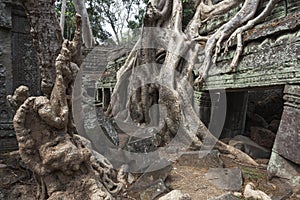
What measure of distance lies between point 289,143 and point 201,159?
4.30 ft

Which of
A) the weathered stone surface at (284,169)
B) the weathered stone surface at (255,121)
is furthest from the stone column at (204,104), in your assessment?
the weathered stone surface at (284,169)

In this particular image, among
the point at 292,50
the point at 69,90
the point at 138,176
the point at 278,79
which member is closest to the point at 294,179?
the point at 278,79


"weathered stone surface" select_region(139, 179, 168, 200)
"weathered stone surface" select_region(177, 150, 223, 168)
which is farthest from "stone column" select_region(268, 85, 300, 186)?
"weathered stone surface" select_region(139, 179, 168, 200)

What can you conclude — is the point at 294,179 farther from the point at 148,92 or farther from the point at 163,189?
the point at 148,92

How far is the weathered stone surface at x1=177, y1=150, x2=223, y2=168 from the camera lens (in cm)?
358

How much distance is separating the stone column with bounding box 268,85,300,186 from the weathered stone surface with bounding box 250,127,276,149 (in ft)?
5.55

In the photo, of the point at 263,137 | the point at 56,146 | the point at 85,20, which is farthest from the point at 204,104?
the point at 85,20

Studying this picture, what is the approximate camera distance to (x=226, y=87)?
4.04 m

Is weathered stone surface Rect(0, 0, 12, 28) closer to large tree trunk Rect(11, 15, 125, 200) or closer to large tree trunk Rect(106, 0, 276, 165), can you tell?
large tree trunk Rect(11, 15, 125, 200)

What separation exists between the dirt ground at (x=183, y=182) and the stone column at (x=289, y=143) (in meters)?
0.15

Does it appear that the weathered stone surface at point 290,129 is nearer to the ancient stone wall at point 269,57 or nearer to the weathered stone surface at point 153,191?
the ancient stone wall at point 269,57

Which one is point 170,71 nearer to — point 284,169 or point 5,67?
point 284,169

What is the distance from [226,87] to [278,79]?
3.37 feet

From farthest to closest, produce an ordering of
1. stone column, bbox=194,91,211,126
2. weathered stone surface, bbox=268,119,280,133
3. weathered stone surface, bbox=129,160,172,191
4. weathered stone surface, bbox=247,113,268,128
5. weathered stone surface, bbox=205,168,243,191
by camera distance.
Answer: weathered stone surface, bbox=247,113,268,128 < weathered stone surface, bbox=268,119,280,133 < stone column, bbox=194,91,211,126 < weathered stone surface, bbox=205,168,243,191 < weathered stone surface, bbox=129,160,172,191
